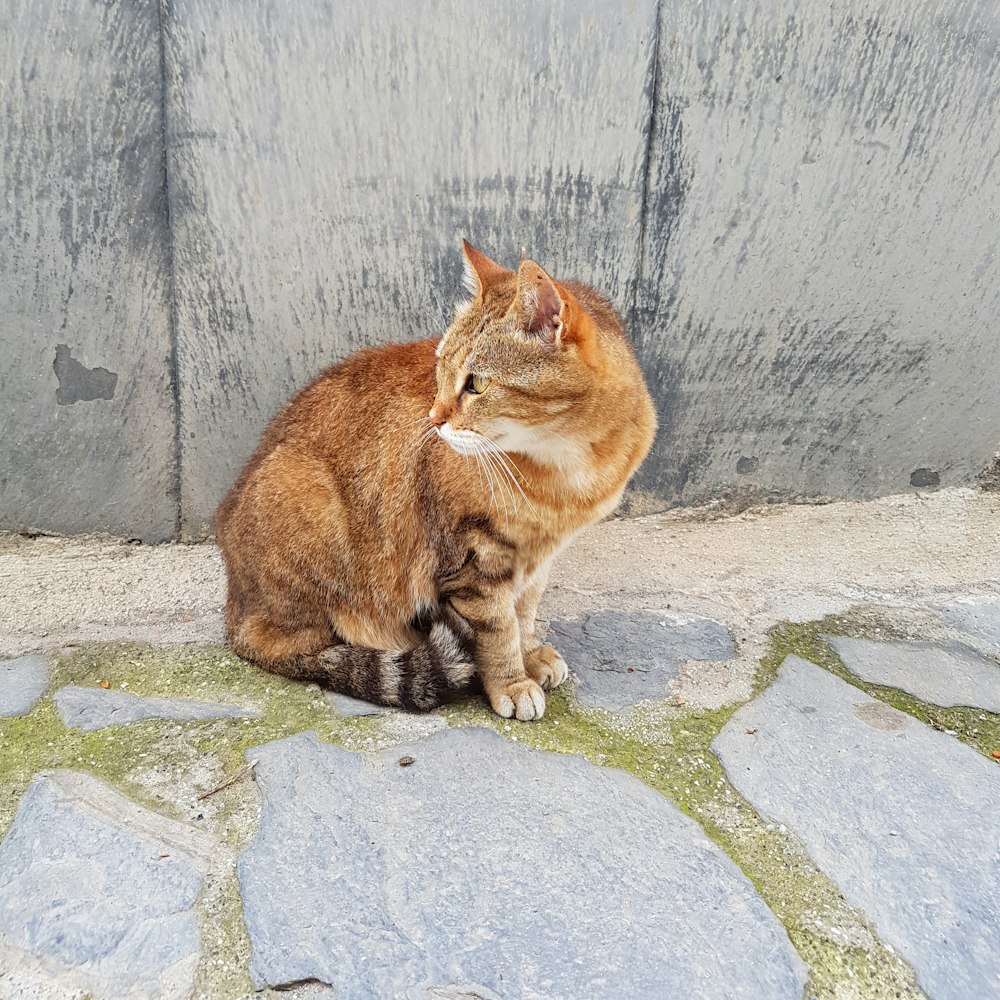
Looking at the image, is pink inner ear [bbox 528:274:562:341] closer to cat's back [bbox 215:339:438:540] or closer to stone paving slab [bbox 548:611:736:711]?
cat's back [bbox 215:339:438:540]

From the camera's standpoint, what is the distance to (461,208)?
316 cm

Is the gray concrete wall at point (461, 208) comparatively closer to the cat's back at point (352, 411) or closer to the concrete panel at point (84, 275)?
the concrete panel at point (84, 275)

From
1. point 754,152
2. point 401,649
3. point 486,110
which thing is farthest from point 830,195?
point 401,649

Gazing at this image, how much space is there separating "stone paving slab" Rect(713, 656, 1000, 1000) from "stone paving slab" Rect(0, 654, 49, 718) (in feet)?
6.58

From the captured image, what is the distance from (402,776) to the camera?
2277 mm

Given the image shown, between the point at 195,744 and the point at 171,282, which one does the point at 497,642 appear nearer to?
the point at 195,744

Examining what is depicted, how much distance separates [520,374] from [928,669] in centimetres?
161

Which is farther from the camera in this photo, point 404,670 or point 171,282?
point 171,282

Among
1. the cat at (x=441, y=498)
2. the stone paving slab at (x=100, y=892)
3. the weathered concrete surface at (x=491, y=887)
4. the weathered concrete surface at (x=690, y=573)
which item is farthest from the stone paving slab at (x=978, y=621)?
the stone paving slab at (x=100, y=892)

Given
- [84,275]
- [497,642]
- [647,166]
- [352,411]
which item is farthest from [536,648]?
[84,275]

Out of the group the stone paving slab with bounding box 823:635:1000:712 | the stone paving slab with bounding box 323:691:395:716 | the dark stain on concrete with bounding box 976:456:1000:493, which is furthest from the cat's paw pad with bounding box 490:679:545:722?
the dark stain on concrete with bounding box 976:456:1000:493

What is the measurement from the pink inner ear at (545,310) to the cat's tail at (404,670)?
0.92m

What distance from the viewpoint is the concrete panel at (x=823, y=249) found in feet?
9.98

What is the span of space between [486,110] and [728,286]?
1.10m
